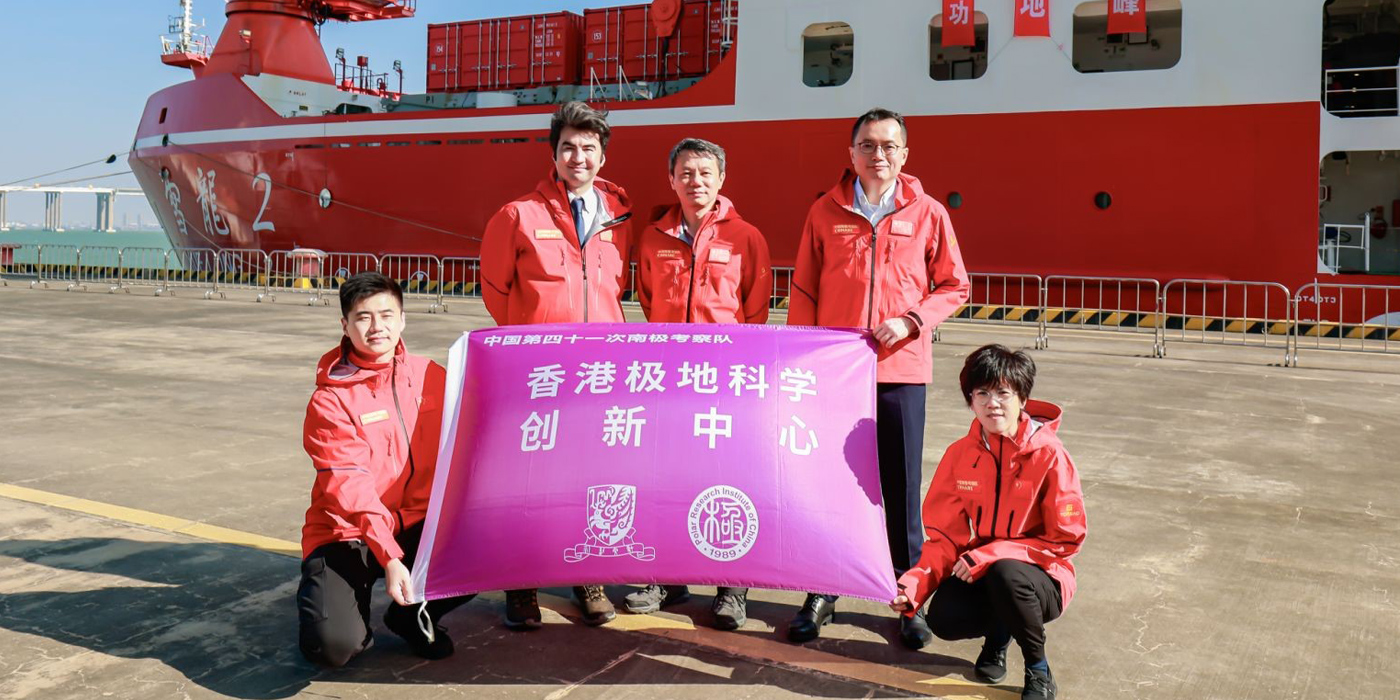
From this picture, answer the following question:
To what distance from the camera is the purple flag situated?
2.61 meters

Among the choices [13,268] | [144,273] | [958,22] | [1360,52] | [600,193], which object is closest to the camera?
[600,193]

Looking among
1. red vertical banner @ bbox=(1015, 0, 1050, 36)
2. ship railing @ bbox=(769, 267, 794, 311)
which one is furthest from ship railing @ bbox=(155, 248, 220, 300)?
red vertical banner @ bbox=(1015, 0, 1050, 36)

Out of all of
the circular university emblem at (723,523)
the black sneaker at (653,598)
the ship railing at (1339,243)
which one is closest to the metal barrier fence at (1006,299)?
the ship railing at (1339,243)

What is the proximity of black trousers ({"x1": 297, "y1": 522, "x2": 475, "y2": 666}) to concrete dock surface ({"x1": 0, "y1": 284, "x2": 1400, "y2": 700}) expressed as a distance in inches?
3.3

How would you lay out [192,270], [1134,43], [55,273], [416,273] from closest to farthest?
[1134,43]
[416,273]
[192,270]
[55,273]

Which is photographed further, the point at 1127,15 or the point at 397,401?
the point at 1127,15

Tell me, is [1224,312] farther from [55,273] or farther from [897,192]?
[55,273]

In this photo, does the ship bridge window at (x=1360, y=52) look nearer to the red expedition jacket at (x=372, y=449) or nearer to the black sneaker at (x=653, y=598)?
the black sneaker at (x=653, y=598)

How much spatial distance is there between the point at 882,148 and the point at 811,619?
1490mm

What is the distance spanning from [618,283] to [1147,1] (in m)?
12.0

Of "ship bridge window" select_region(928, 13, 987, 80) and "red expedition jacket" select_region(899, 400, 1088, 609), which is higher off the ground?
"ship bridge window" select_region(928, 13, 987, 80)

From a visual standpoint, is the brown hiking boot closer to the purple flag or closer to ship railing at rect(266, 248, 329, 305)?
the purple flag

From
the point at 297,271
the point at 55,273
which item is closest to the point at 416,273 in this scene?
the point at 297,271

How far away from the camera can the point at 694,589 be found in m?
3.61
